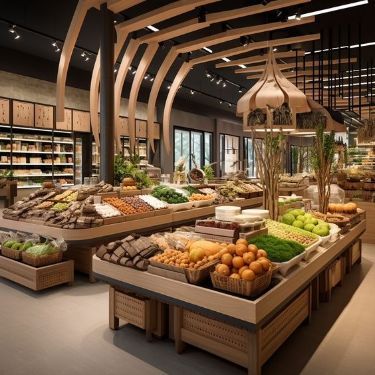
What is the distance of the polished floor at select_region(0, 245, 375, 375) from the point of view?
2578 millimetres

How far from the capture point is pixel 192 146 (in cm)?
1683

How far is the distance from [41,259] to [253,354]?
8.88ft

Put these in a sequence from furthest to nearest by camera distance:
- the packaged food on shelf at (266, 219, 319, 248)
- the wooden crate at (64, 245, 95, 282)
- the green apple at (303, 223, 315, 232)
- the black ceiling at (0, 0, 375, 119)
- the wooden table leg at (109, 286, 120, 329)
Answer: the black ceiling at (0, 0, 375, 119) < the wooden crate at (64, 245, 95, 282) < the green apple at (303, 223, 315, 232) < the packaged food on shelf at (266, 219, 319, 248) < the wooden table leg at (109, 286, 120, 329)

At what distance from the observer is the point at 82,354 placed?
276 cm

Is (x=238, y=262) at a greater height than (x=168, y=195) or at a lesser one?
lesser

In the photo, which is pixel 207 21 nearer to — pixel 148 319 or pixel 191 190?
pixel 191 190

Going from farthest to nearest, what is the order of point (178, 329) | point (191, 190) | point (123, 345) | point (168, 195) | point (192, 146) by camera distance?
point (192, 146) → point (191, 190) → point (168, 195) → point (123, 345) → point (178, 329)

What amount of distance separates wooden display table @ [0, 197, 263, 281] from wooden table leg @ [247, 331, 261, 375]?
2.42m

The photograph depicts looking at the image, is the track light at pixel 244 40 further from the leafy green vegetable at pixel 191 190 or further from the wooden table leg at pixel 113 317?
the wooden table leg at pixel 113 317

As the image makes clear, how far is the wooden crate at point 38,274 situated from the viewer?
400cm

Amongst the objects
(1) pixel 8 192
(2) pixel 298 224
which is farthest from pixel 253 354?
(1) pixel 8 192

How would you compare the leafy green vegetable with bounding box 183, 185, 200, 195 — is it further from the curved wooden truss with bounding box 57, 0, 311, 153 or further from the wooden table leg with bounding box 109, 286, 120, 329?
the wooden table leg with bounding box 109, 286, 120, 329

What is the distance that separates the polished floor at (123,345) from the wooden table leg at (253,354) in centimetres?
19

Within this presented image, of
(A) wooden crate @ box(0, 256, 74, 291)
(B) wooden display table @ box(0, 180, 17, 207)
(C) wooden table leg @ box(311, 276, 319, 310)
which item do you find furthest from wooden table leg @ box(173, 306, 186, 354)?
(B) wooden display table @ box(0, 180, 17, 207)
